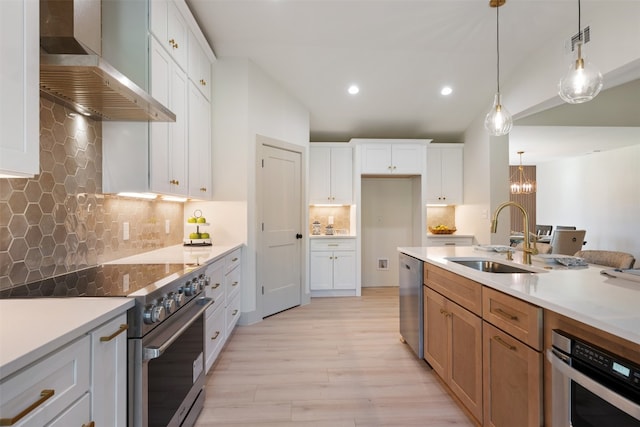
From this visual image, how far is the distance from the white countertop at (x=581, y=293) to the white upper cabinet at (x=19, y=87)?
6.18 feet

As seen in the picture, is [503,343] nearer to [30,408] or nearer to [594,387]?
[594,387]

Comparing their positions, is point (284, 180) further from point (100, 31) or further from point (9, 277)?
point (9, 277)

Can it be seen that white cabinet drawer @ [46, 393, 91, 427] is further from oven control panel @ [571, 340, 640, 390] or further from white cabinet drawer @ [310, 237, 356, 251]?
white cabinet drawer @ [310, 237, 356, 251]

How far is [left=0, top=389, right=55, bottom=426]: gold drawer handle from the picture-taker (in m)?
0.70

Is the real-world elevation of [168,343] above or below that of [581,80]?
below

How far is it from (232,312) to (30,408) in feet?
7.88

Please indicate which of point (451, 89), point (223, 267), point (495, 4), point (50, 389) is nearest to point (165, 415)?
point (50, 389)

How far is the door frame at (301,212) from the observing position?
3.70 m

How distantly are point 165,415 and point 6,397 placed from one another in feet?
2.96

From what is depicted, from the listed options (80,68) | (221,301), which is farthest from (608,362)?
(221,301)

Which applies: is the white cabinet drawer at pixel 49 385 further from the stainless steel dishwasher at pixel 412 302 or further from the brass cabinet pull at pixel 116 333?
the stainless steel dishwasher at pixel 412 302

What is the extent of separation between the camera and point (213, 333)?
2.44m

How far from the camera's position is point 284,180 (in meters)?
4.12

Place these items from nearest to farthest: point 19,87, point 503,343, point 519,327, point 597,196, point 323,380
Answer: point 19,87, point 519,327, point 503,343, point 323,380, point 597,196
